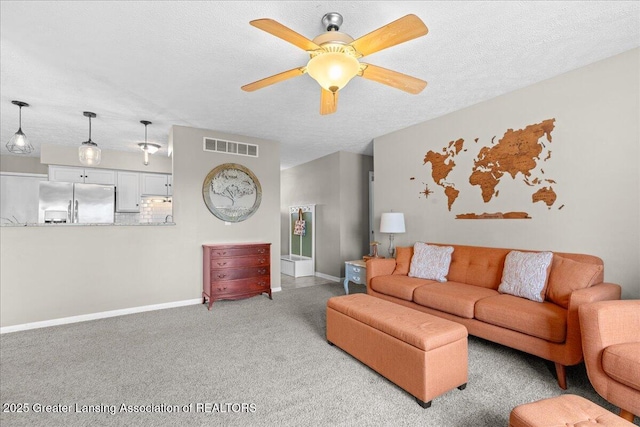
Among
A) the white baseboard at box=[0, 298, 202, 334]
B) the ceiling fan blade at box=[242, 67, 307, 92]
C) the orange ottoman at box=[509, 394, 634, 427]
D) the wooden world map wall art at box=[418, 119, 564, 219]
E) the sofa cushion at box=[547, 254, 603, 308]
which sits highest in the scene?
the ceiling fan blade at box=[242, 67, 307, 92]

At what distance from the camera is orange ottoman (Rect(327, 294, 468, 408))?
1.88m

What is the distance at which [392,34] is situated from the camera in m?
1.70

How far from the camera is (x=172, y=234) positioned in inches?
168

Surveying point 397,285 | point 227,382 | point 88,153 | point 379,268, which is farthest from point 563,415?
point 88,153

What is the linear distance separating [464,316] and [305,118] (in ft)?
9.69

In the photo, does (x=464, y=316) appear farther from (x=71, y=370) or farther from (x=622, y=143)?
(x=71, y=370)

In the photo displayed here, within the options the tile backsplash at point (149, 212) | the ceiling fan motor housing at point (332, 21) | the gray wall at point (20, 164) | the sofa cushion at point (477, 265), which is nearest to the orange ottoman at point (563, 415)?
the sofa cushion at point (477, 265)

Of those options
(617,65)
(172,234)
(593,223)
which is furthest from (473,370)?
(172,234)

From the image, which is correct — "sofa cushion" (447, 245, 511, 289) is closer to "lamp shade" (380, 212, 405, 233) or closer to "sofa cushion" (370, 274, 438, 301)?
"sofa cushion" (370, 274, 438, 301)

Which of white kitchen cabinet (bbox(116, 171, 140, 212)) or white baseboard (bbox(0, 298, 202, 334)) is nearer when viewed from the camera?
white baseboard (bbox(0, 298, 202, 334))

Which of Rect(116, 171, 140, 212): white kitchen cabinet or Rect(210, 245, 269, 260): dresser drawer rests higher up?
Rect(116, 171, 140, 212): white kitchen cabinet

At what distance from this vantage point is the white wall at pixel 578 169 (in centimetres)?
251

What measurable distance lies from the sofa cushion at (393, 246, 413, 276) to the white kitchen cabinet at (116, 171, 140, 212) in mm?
5262

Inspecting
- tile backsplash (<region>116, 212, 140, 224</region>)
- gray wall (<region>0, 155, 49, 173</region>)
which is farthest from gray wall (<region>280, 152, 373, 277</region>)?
gray wall (<region>0, 155, 49, 173</region>)
